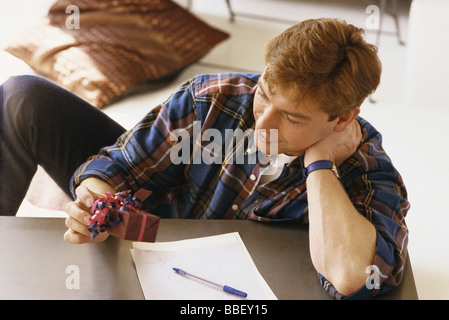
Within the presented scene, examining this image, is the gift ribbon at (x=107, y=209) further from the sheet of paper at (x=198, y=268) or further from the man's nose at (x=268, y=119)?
the man's nose at (x=268, y=119)

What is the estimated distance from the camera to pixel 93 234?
1.11 m

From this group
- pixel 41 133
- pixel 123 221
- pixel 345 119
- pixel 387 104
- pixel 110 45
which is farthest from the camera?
pixel 110 45

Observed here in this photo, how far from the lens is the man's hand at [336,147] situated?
132cm

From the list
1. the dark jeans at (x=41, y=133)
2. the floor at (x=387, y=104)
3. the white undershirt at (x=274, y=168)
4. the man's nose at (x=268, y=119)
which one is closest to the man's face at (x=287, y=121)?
the man's nose at (x=268, y=119)

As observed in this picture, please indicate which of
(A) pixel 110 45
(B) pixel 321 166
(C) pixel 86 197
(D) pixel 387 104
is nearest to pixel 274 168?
(B) pixel 321 166

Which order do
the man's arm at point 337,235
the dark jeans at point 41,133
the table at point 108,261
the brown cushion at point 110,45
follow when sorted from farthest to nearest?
the brown cushion at point 110,45, the dark jeans at point 41,133, the man's arm at point 337,235, the table at point 108,261

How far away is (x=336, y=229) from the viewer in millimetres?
1242

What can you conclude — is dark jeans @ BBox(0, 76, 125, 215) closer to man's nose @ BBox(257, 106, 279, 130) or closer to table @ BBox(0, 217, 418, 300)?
table @ BBox(0, 217, 418, 300)

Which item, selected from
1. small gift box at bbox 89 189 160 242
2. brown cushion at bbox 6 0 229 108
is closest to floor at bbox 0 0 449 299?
brown cushion at bbox 6 0 229 108

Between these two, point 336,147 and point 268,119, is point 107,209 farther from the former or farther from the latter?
point 336,147

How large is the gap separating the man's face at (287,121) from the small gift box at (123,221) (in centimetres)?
31

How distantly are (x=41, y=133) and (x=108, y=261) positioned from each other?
543 millimetres

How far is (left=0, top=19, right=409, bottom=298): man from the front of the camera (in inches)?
47.2

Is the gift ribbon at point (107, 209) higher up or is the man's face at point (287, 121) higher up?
the man's face at point (287, 121)
